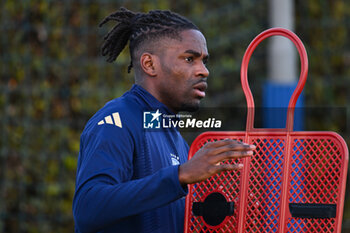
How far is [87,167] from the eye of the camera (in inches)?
72.7

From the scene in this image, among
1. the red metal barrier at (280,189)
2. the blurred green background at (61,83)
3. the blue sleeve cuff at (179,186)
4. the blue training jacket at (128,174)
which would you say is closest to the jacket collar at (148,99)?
the blue training jacket at (128,174)

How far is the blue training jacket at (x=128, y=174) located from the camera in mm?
1740

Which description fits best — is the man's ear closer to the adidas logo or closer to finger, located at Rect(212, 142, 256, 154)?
the adidas logo

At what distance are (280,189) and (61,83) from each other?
325cm

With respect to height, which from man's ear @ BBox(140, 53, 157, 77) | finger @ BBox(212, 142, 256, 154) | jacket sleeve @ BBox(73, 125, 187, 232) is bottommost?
jacket sleeve @ BBox(73, 125, 187, 232)

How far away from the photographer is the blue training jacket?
174 cm

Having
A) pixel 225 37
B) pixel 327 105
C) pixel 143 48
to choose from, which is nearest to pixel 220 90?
pixel 225 37

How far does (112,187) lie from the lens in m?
1.76

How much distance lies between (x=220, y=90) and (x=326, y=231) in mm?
3146

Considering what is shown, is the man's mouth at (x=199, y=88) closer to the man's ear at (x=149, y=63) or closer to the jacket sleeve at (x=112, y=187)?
the man's ear at (x=149, y=63)

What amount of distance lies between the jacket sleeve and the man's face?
1.24 feet

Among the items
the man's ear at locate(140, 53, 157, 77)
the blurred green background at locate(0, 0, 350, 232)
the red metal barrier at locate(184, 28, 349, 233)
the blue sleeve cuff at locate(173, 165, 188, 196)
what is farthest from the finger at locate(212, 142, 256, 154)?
the blurred green background at locate(0, 0, 350, 232)

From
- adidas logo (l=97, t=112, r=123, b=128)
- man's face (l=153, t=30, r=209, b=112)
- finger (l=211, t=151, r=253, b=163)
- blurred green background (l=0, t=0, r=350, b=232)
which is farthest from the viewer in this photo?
blurred green background (l=0, t=0, r=350, b=232)

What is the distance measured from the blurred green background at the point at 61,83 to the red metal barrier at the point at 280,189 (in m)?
2.82
